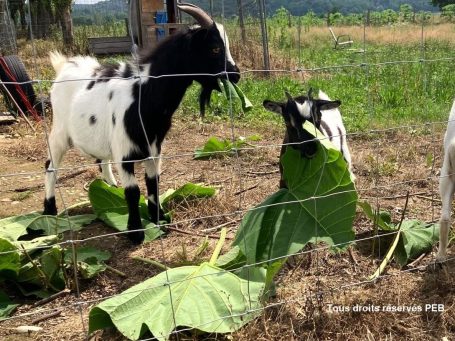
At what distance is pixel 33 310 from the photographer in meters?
3.11

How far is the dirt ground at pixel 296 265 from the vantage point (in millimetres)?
2805

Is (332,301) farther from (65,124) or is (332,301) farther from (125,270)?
(65,124)

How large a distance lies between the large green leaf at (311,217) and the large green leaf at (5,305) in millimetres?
1392

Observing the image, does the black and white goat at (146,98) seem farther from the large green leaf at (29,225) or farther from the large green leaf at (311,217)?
the large green leaf at (311,217)

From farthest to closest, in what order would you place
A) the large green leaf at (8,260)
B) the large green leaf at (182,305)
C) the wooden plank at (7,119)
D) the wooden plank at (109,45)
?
the wooden plank at (109,45) < the wooden plank at (7,119) < the large green leaf at (8,260) < the large green leaf at (182,305)

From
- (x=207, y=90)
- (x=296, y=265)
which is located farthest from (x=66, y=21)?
(x=296, y=265)

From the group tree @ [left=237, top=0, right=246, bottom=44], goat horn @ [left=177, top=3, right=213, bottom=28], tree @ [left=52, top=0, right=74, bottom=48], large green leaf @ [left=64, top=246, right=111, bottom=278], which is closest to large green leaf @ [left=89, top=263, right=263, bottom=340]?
large green leaf @ [left=64, top=246, right=111, bottom=278]

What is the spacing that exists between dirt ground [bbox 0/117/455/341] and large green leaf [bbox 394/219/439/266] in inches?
2.7

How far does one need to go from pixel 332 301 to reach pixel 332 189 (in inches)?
25.2

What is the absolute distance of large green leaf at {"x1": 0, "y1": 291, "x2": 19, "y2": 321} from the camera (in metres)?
3.03

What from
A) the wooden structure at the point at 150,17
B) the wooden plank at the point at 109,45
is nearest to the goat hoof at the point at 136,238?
the wooden structure at the point at 150,17

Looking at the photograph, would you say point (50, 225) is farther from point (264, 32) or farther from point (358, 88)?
point (264, 32)

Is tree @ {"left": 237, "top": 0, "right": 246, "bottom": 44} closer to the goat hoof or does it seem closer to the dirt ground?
the dirt ground

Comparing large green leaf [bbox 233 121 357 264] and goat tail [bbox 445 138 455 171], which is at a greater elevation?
goat tail [bbox 445 138 455 171]
